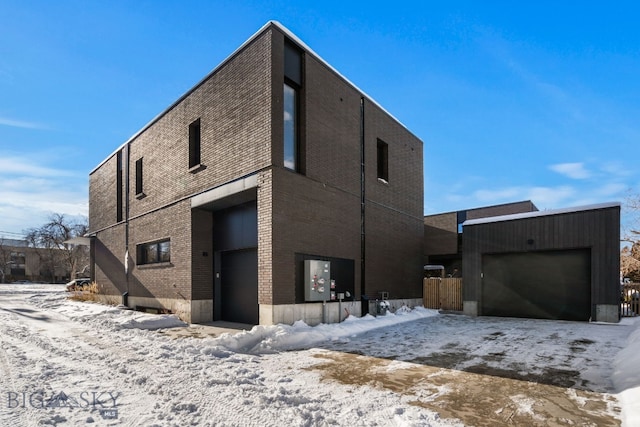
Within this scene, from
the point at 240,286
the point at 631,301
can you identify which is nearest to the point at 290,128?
the point at 240,286

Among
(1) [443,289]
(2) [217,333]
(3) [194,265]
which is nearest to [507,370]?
(2) [217,333]

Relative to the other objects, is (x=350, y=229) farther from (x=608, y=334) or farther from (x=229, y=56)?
(x=608, y=334)

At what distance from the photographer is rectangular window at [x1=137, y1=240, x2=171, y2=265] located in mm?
15539

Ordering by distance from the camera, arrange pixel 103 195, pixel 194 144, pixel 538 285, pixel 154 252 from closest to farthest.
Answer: pixel 194 144 < pixel 538 285 < pixel 154 252 < pixel 103 195

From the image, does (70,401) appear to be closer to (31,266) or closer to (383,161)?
(383,161)

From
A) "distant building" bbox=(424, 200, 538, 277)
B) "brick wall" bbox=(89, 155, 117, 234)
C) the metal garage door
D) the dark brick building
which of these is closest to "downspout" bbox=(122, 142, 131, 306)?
the dark brick building

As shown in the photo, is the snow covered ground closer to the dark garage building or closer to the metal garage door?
the metal garage door

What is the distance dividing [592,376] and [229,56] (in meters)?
12.7

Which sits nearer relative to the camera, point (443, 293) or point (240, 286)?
point (240, 286)

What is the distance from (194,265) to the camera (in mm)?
13594

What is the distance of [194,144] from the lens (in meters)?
14.6

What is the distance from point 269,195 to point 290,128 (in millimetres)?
2535

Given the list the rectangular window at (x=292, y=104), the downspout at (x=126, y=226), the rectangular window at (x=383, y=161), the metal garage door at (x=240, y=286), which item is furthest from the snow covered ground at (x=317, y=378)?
the rectangular window at (x=383, y=161)

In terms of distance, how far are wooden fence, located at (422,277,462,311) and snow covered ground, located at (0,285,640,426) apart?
6.40 meters
